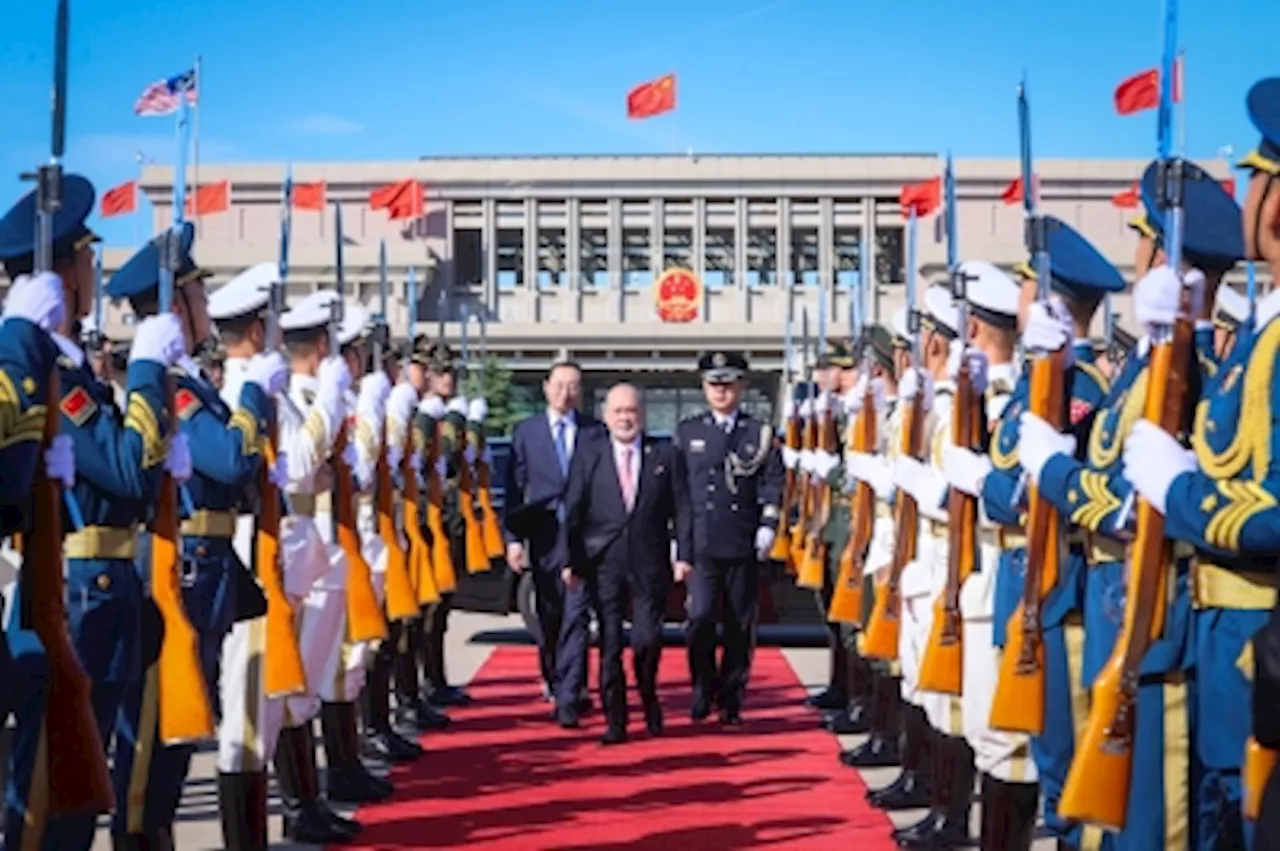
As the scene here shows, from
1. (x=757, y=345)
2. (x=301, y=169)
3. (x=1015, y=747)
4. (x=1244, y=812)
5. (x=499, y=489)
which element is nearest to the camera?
(x=1244, y=812)

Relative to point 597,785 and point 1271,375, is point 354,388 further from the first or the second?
point 1271,375

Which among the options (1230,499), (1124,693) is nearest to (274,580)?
(1124,693)

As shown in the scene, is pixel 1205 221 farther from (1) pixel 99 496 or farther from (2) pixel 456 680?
(2) pixel 456 680

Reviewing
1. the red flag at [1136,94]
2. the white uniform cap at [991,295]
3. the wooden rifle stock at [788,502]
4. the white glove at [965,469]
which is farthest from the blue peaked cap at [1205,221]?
the red flag at [1136,94]

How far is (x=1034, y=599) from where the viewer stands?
4527 millimetres

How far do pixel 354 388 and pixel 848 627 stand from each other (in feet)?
9.30

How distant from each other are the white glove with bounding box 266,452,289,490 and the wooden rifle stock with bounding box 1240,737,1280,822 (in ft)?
11.6

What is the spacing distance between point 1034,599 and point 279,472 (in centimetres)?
263

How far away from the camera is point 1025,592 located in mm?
4574

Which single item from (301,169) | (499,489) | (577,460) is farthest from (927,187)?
(577,460)

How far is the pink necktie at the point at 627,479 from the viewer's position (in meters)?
9.28

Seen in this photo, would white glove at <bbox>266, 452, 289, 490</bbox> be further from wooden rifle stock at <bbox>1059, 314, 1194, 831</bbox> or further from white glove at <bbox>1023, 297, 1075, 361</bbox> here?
wooden rifle stock at <bbox>1059, 314, 1194, 831</bbox>

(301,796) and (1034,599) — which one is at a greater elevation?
(1034,599)

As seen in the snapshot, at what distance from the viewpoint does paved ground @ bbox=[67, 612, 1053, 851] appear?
6445mm
